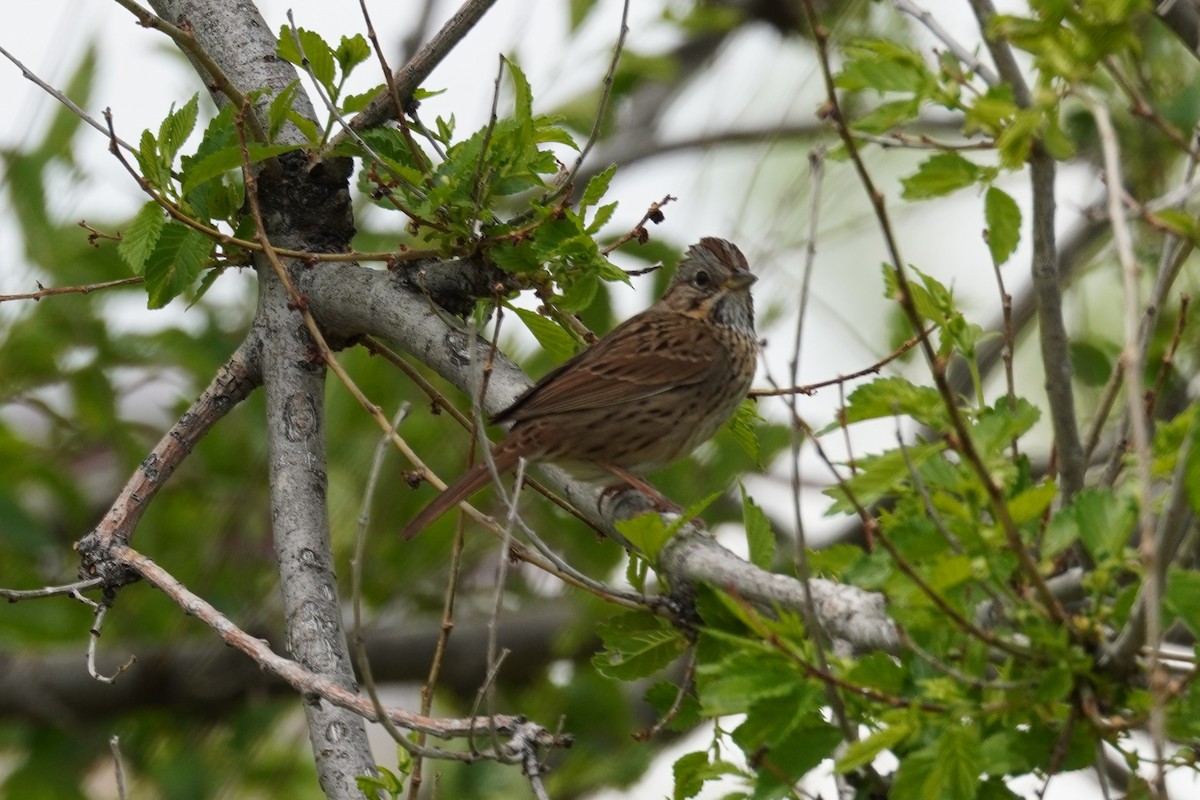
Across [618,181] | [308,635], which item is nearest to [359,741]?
[308,635]

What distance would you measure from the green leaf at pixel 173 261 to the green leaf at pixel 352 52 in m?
0.58

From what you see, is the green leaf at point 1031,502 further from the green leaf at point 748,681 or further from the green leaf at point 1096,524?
the green leaf at point 748,681

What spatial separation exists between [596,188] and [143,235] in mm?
1150

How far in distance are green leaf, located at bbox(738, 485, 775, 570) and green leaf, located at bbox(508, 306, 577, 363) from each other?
3.30 feet

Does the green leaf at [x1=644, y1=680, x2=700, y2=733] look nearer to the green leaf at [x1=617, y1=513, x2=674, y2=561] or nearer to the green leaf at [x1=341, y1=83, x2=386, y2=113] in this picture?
the green leaf at [x1=617, y1=513, x2=674, y2=561]

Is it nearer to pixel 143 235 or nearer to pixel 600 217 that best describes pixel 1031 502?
pixel 600 217

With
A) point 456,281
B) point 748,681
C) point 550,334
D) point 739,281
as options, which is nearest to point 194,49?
point 456,281

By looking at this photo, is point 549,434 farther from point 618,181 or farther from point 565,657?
point 618,181

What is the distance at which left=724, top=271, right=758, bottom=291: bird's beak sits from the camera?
5.52 m

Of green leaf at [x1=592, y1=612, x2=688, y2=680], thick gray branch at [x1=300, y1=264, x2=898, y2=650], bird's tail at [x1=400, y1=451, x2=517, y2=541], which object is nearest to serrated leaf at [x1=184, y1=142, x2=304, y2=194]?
thick gray branch at [x1=300, y1=264, x2=898, y2=650]

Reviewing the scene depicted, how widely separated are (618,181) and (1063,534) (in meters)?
5.36

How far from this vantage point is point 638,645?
3.21 meters

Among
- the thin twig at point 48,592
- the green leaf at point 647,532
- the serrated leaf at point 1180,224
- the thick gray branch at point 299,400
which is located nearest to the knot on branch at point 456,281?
the thick gray branch at point 299,400

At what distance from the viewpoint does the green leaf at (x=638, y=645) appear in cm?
321
